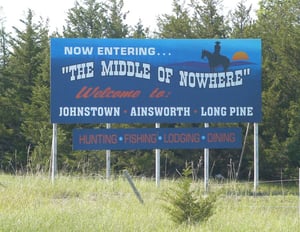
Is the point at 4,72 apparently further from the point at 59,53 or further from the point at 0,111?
the point at 59,53

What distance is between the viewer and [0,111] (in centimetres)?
2988

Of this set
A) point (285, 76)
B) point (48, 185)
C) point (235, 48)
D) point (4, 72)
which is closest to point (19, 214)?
point (48, 185)

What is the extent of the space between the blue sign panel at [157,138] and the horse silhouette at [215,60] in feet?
5.85

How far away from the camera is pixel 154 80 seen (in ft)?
57.9

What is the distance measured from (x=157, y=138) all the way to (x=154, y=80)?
1624 mm

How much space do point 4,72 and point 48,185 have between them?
18.1 metres

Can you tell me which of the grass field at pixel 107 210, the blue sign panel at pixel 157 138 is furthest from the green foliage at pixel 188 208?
the blue sign panel at pixel 157 138

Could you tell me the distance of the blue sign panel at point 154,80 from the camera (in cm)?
Result: 1736

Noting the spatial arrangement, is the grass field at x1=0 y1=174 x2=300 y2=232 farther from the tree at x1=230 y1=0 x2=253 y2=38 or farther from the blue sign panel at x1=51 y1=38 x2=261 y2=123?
the tree at x1=230 y1=0 x2=253 y2=38

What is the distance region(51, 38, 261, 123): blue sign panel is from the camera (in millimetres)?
17359

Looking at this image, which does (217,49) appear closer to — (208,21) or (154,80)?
(154,80)

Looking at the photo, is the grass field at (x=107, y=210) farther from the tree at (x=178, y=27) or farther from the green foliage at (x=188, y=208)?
the tree at (x=178, y=27)

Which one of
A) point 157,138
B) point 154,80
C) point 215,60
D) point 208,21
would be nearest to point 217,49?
point 215,60

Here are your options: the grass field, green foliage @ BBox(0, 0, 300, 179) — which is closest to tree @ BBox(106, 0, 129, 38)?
green foliage @ BBox(0, 0, 300, 179)
